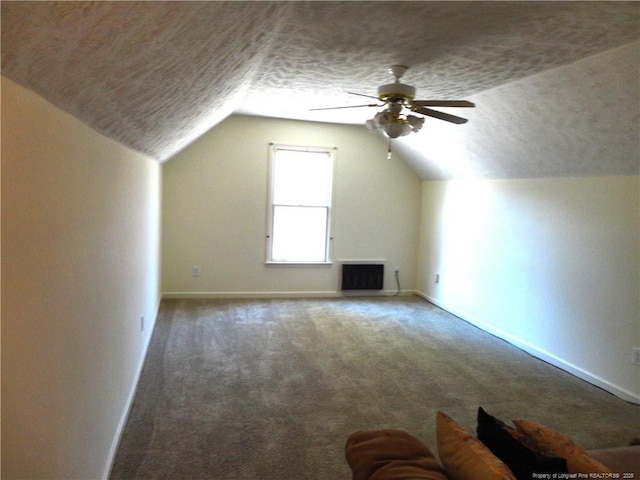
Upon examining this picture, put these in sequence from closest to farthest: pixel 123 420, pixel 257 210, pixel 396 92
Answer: pixel 123 420 → pixel 396 92 → pixel 257 210

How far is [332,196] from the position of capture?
6.25 meters

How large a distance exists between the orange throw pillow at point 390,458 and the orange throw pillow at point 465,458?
0.04 meters

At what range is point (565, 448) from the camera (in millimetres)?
1560

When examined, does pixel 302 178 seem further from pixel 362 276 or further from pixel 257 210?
pixel 362 276

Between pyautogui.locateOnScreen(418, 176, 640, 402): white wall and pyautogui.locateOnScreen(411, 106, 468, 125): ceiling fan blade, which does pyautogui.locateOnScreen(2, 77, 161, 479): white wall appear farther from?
pyautogui.locateOnScreen(418, 176, 640, 402): white wall

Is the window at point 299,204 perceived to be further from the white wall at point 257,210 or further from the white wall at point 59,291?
the white wall at point 59,291

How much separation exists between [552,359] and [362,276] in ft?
9.19

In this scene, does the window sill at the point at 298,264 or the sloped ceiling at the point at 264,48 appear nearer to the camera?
the sloped ceiling at the point at 264,48

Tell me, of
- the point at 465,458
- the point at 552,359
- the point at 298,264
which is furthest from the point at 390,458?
the point at 298,264

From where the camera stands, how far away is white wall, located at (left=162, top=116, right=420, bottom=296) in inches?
227

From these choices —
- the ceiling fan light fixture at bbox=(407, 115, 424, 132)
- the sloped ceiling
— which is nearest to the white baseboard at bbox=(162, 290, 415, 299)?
the sloped ceiling

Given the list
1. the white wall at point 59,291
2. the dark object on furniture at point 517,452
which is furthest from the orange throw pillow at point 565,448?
the white wall at point 59,291

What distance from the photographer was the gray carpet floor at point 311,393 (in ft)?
8.43

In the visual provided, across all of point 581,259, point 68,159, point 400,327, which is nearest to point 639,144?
point 581,259
